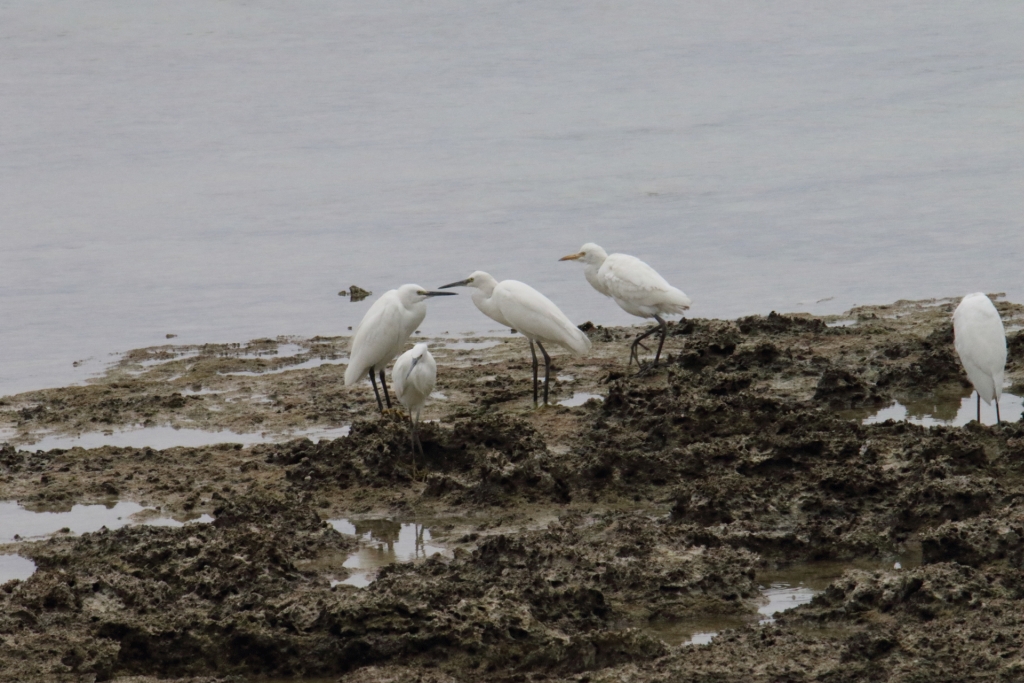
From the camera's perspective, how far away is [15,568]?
684 cm

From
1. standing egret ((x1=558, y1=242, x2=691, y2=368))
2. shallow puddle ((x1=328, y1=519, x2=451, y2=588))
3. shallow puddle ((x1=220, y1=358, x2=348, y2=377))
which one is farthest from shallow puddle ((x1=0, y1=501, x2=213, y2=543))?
standing egret ((x1=558, y1=242, x2=691, y2=368))

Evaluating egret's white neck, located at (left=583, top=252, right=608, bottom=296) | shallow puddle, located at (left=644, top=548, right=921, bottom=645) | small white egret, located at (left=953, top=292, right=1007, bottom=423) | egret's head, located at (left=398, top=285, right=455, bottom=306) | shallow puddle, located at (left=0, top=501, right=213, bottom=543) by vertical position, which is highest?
egret's head, located at (left=398, top=285, right=455, bottom=306)

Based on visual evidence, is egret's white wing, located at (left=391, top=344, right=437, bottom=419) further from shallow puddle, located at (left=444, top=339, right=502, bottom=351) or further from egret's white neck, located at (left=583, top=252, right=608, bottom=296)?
egret's white neck, located at (left=583, top=252, right=608, bottom=296)

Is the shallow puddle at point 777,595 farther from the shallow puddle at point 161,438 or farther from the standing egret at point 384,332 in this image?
the standing egret at point 384,332

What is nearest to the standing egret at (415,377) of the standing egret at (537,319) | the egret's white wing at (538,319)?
the standing egret at (537,319)

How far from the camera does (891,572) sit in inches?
223

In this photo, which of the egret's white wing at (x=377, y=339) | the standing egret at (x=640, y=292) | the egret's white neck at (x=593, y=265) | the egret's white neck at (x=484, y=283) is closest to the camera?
the egret's white wing at (x=377, y=339)

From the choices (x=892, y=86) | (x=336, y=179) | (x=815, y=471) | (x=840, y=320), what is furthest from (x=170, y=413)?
(x=892, y=86)

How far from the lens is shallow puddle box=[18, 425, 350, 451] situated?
9.24 m

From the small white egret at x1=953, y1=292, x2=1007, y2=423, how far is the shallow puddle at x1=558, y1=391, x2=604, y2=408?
2.40 meters

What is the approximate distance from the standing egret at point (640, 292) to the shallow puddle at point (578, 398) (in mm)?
515

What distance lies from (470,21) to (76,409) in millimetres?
25837

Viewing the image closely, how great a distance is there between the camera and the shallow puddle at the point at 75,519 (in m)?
7.48

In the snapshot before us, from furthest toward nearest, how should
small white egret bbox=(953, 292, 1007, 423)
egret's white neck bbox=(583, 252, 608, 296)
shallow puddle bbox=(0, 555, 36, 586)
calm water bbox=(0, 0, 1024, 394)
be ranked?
calm water bbox=(0, 0, 1024, 394) → egret's white neck bbox=(583, 252, 608, 296) → small white egret bbox=(953, 292, 1007, 423) → shallow puddle bbox=(0, 555, 36, 586)
